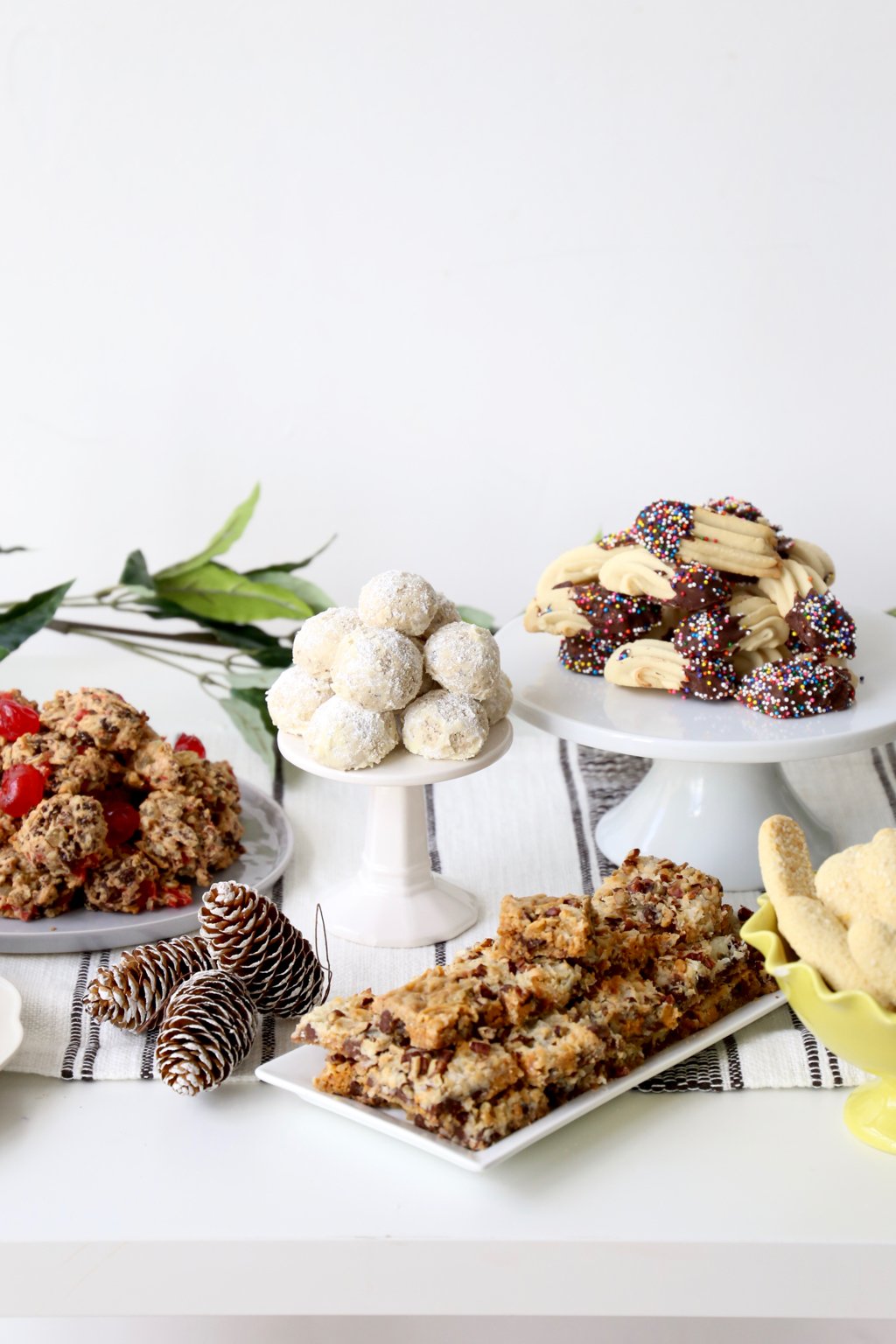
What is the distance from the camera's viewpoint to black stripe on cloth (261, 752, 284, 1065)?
102 centimetres

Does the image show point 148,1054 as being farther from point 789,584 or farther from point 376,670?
point 789,584

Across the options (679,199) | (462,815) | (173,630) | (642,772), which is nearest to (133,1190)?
(462,815)

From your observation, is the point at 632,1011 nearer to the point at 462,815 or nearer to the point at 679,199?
the point at 462,815

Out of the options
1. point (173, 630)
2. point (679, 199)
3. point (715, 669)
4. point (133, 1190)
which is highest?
point (679, 199)

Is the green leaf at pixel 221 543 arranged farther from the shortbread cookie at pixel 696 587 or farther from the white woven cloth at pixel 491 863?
the shortbread cookie at pixel 696 587

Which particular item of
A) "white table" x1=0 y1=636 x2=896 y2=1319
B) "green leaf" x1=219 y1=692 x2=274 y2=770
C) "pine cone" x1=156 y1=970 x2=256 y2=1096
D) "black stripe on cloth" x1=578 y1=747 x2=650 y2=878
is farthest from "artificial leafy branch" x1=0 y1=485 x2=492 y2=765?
"white table" x1=0 y1=636 x2=896 y2=1319

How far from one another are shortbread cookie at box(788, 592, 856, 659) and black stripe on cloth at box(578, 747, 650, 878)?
299 millimetres

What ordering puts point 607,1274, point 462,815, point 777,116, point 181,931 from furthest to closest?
point 777,116
point 462,815
point 181,931
point 607,1274

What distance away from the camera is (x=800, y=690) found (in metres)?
1.19

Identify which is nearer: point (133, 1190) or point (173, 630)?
point (133, 1190)

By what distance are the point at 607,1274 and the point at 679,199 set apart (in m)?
1.47

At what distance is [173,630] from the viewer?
84.4 inches

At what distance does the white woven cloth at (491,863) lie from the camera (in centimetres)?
101

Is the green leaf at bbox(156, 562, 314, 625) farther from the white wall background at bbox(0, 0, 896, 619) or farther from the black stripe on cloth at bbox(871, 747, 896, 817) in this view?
the black stripe on cloth at bbox(871, 747, 896, 817)
